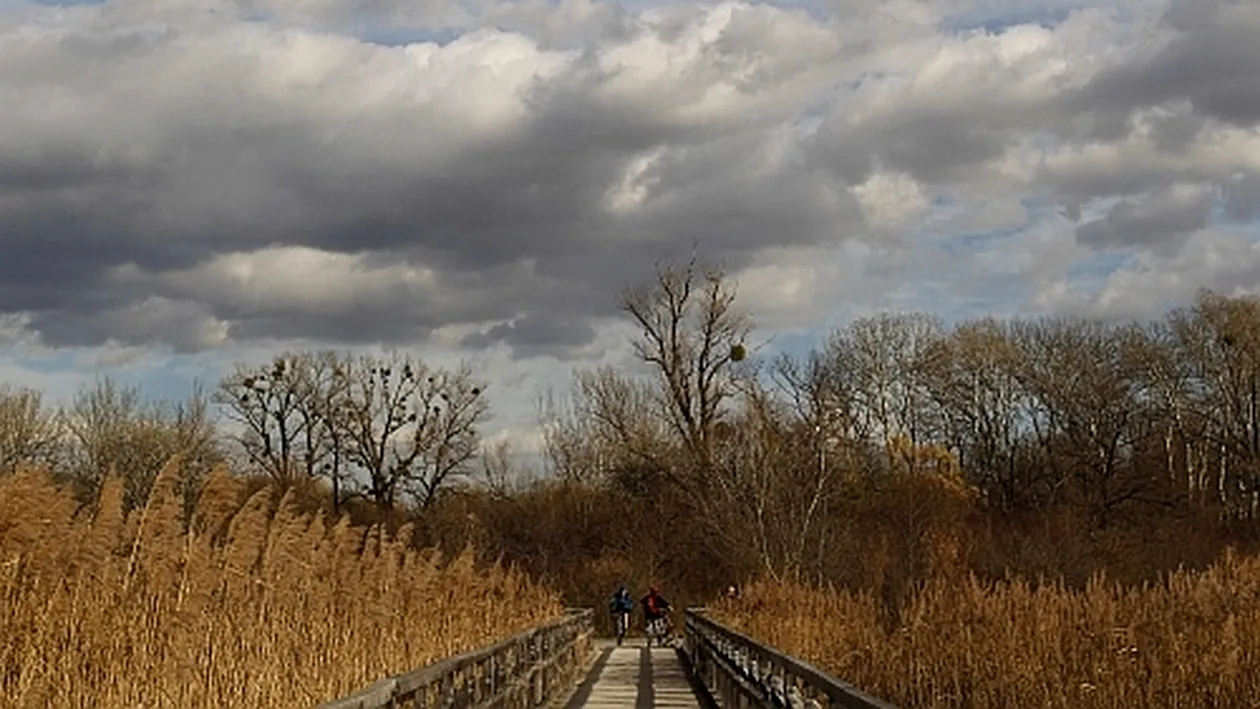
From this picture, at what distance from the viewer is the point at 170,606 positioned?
8.48m

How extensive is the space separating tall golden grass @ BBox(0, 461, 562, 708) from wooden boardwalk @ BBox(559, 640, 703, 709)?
951 cm

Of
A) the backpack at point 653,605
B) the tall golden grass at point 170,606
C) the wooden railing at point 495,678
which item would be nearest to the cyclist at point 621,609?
the backpack at point 653,605

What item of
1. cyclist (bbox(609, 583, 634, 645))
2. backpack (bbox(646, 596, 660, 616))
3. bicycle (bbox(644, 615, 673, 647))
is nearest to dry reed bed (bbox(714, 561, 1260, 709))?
backpack (bbox(646, 596, 660, 616))

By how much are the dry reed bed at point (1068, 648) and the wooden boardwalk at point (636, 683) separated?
606cm

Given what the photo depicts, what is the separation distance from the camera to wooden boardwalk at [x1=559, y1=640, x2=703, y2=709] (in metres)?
22.4

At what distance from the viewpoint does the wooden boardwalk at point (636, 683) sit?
2238cm

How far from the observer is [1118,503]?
62062mm

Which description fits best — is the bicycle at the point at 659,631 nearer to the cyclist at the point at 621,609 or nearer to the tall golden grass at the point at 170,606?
the cyclist at the point at 621,609

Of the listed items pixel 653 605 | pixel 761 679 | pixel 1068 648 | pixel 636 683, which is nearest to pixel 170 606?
pixel 1068 648

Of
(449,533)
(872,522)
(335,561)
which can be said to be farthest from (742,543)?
(335,561)

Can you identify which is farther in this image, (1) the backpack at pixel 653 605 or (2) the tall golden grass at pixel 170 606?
(1) the backpack at pixel 653 605

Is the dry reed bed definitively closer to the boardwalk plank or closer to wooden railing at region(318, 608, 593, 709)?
wooden railing at region(318, 608, 593, 709)

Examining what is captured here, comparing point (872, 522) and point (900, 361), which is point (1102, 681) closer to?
point (872, 522)

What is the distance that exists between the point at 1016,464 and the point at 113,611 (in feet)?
212
